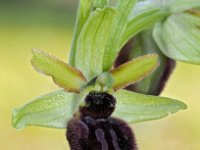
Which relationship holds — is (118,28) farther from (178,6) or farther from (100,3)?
(178,6)

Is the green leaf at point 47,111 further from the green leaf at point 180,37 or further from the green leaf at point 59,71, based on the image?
the green leaf at point 180,37

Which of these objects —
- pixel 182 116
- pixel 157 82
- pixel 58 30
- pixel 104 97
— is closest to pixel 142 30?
pixel 157 82

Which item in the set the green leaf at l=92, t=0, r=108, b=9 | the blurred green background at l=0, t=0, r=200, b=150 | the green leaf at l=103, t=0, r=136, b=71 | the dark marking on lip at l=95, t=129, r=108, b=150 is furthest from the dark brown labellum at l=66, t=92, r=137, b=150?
the blurred green background at l=0, t=0, r=200, b=150

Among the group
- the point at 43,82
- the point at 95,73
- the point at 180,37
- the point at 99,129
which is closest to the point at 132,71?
the point at 95,73

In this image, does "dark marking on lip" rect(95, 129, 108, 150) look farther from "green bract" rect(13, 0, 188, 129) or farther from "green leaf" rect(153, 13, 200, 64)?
"green leaf" rect(153, 13, 200, 64)

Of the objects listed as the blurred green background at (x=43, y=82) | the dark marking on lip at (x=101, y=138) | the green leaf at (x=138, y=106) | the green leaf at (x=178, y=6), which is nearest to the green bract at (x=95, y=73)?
the green leaf at (x=138, y=106)

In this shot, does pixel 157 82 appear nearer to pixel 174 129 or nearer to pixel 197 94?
pixel 174 129

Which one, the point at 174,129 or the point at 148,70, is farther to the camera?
the point at 174,129
